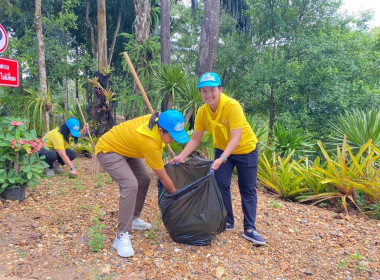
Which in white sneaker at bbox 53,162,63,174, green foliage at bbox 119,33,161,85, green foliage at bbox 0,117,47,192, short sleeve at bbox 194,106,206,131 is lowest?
white sneaker at bbox 53,162,63,174

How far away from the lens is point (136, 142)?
8.04ft

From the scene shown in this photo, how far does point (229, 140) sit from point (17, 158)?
256 centimetres

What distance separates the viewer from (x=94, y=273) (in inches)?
90.7

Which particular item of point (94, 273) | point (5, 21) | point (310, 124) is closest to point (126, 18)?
point (5, 21)

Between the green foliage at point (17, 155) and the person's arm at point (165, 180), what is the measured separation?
1895 mm

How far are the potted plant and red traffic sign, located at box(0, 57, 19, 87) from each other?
502 mm

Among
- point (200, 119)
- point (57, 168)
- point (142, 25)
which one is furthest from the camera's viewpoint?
point (142, 25)

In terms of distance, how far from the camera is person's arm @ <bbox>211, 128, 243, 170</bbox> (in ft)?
8.45

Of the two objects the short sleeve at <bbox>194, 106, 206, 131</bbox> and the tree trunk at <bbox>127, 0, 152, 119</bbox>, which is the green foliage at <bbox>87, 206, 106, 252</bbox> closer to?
the short sleeve at <bbox>194, 106, 206, 131</bbox>

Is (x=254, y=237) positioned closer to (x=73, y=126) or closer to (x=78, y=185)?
(x=78, y=185)

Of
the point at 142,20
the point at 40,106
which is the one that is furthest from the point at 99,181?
the point at 142,20

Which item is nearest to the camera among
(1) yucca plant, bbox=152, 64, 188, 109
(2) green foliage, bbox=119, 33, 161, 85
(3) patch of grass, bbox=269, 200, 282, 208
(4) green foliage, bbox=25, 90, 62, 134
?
(3) patch of grass, bbox=269, 200, 282, 208

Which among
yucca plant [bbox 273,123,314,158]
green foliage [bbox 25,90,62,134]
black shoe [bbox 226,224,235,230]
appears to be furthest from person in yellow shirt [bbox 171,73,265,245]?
green foliage [bbox 25,90,62,134]

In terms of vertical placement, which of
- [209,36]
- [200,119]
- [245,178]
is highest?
[209,36]
